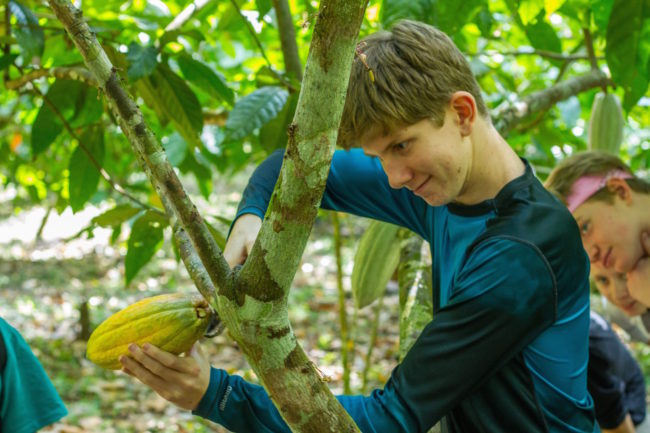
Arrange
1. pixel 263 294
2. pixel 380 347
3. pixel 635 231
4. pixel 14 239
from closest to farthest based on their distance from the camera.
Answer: pixel 263 294, pixel 635 231, pixel 380 347, pixel 14 239

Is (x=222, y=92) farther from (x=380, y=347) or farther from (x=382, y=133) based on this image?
(x=380, y=347)

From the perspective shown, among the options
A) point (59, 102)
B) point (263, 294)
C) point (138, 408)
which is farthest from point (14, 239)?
point (263, 294)

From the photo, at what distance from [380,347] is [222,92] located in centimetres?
286

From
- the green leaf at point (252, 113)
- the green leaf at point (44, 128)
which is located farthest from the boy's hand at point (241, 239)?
the green leaf at point (44, 128)

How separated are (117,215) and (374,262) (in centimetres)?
68

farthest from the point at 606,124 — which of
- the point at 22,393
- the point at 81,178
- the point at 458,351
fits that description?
the point at 22,393

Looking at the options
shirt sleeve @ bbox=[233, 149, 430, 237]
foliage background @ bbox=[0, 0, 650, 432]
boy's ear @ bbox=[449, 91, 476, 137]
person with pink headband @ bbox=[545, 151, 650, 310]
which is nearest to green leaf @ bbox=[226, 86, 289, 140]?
foliage background @ bbox=[0, 0, 650, 432]

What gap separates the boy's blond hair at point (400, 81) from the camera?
3.76 feet

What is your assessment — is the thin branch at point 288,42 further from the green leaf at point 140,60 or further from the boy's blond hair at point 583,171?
the boy's blond hair at point 583,171

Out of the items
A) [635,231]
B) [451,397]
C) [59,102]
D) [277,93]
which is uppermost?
[59,102]

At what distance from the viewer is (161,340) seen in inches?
41.5

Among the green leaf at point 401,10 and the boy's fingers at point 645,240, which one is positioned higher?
the green leaf at point 401,10

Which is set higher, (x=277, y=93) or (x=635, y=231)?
(x=277, y=93)

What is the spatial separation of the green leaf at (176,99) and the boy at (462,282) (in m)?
0.44
